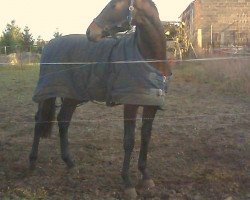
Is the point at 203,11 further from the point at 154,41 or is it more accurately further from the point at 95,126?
the point at 154,41

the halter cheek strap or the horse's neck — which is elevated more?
the halter cheek strap

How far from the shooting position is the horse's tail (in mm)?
5391

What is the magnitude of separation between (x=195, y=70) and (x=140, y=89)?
12.8m

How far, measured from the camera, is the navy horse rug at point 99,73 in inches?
171

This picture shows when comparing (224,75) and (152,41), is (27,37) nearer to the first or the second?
(224,75)

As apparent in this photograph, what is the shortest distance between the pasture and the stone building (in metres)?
16.1

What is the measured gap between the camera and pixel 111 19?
14.6ft

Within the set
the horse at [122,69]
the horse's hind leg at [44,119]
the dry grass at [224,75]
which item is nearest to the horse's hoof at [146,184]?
the horse at [122,69]

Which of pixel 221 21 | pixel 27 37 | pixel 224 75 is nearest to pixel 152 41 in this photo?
pixel 224 75

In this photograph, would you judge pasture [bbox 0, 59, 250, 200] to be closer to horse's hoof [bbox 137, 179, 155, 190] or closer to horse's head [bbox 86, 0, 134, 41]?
horse's hoof [bbox 137, 179, 155, 190]

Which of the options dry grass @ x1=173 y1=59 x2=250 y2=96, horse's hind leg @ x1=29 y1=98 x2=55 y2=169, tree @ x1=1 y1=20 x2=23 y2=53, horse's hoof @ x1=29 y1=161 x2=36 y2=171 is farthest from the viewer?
tree @ x1=1 y1=20 x2=23 y2=53

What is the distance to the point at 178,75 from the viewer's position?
16.3 m

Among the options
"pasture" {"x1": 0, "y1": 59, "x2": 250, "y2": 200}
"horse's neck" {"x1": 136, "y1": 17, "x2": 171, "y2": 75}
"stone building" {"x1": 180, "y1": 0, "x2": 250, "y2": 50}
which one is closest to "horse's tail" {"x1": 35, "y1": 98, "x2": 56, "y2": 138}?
"pasture" {"x1": 0, "y1": 59, "x2": 250, "y2": 200}

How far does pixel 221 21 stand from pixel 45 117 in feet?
71.7
